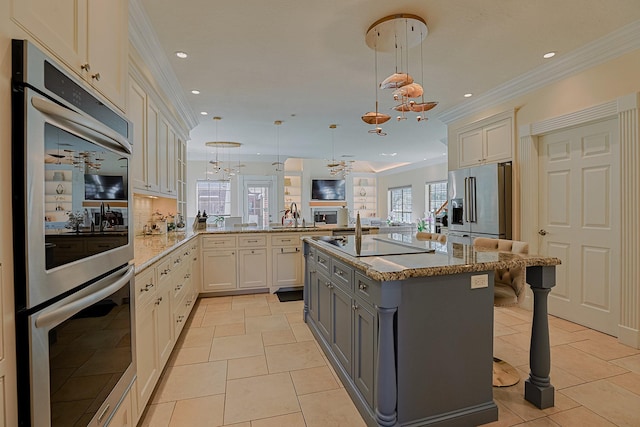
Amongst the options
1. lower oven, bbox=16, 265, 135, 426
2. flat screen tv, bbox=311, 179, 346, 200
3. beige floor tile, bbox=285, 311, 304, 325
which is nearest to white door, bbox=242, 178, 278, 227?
flat screen tv, bbox=311, 179, 346, 200

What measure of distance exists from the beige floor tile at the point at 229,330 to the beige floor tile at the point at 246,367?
0.57 metres

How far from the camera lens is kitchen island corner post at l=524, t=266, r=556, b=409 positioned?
1905mm

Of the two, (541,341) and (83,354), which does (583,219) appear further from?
(83,354)

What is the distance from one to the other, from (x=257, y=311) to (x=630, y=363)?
3.48 metres

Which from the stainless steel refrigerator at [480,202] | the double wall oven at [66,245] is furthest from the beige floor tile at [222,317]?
the stainless steel refrigerator at [480,202]

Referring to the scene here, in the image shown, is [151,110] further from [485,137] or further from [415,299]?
[485,137]

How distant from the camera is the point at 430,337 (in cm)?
170

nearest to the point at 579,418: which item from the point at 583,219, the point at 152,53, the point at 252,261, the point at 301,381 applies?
the point at 301,381

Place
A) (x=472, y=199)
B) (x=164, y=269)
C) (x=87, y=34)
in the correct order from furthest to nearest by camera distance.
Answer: (x=472, y=199), (x=164, y=269), (x=87, y=34)

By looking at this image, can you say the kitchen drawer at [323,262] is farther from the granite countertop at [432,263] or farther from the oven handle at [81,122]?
the oven handle at [81,122]

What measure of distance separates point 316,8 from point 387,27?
593 mm

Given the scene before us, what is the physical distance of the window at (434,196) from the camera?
29.4ft

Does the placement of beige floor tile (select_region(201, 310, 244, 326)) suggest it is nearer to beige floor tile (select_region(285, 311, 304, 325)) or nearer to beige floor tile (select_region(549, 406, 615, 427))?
beige floor tile (select_region(285, 311, 304, 325))

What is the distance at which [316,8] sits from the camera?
7.70 feet
